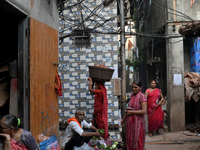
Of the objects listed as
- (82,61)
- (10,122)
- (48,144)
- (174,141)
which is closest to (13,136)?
(10,122)

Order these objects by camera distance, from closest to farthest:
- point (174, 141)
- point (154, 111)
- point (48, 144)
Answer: point (48, 144) → point (174, 141) → point (154, 111)

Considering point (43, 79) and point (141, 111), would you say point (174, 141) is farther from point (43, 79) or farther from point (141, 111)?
point (43, 79)

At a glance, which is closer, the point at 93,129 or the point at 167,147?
the point at 93,129

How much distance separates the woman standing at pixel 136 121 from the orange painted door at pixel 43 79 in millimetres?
1700

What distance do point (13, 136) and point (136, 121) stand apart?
2.62m

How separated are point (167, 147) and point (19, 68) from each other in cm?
471

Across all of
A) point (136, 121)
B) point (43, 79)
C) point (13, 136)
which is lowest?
point (136, 121)

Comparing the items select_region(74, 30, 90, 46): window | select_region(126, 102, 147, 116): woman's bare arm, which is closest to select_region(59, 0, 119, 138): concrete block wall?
select_region(74, 30, 90, 46): window

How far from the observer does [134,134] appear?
4.47m

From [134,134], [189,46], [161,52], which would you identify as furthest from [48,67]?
[161,52]

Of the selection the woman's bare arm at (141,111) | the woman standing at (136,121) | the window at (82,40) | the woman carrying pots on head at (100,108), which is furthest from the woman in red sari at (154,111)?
the woman's bare arm at (141,111)

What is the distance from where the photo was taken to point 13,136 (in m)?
2.72

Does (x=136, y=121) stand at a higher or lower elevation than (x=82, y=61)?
lower

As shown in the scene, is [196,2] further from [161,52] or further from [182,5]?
[161,52]
